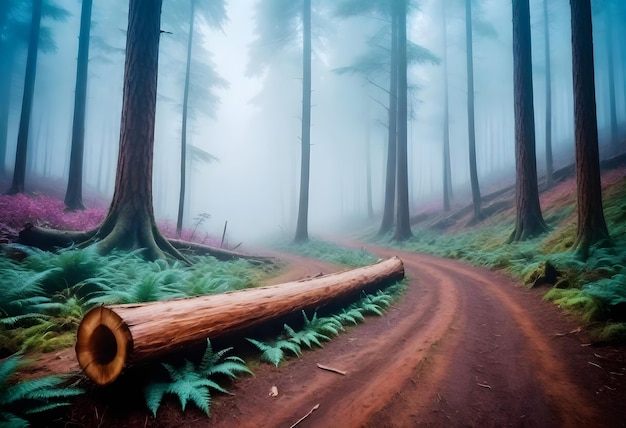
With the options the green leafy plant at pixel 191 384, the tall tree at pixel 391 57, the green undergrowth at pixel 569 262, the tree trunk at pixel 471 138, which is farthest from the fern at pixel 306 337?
the tree trunk at pixel 471 138

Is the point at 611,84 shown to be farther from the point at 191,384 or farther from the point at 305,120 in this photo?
the point at 191,384

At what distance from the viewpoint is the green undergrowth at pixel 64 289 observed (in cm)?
340

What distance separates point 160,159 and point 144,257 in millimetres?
35592

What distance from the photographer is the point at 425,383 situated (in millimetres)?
3318

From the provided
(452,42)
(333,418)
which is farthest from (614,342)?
(452,42)

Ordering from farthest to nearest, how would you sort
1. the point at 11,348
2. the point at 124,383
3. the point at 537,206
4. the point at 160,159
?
the point at 160,159
the point at 537,206
the point at 11,348
the point at 124,383

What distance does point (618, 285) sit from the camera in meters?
4.55

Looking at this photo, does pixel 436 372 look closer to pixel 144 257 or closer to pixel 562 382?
pixel 562 382

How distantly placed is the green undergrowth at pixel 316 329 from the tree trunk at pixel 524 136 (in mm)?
8768

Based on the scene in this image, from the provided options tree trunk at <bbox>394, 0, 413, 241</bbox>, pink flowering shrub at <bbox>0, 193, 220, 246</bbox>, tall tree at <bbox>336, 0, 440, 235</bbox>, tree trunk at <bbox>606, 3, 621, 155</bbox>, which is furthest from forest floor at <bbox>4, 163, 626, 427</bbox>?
tree trunk at <bbox>606, 3, 621, 155</bbox>

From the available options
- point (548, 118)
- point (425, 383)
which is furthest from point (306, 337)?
point (548, 118)

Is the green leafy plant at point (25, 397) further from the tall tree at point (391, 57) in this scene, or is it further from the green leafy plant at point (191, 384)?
the tall tree at point (391, 57)

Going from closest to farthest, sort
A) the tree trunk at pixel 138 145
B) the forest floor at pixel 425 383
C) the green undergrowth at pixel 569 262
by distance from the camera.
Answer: the forest floor at pixel 425 383
the green undergrowth at pixel 569 262
the tree trunk at pixel 138 145

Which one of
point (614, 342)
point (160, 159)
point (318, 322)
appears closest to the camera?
point (614, 342)
